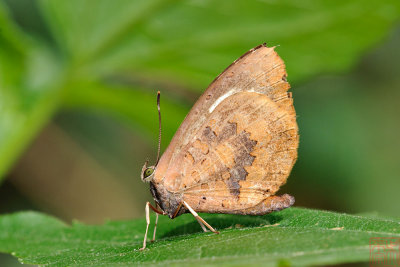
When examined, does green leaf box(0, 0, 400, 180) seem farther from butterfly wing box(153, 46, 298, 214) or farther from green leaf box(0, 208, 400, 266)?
butterfly wing box(153, 46, 298, 214)

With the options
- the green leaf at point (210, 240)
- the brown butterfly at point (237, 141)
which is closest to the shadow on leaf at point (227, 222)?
the green leaf at point (210, 240)

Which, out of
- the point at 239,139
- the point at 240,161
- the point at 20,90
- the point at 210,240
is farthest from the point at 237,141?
the point at 20,90

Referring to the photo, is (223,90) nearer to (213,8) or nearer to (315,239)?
(315,239)

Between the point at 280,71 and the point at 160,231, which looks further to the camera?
the point at 160,231

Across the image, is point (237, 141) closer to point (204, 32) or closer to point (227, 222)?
point (227, 222)

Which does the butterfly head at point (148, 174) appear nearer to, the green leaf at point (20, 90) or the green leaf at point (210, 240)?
the green leaf at point (210, 240)

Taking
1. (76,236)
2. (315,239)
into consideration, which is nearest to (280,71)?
(315,239)
